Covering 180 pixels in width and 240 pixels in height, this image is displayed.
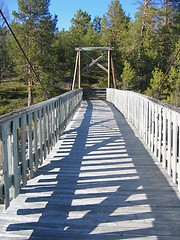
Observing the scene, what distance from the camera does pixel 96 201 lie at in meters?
2.78

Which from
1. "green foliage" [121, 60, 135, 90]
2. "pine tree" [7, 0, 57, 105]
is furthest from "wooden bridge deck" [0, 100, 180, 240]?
"green foliage" [121, 60, 135, 90]

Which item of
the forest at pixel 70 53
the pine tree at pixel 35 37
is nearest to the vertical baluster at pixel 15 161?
the forest at pixel 70 53

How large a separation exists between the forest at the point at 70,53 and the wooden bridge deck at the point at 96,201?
16643 millimetres

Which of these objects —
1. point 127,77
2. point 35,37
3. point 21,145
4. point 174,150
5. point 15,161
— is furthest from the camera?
point 127,77

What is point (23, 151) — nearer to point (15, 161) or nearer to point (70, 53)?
point (15, 161)

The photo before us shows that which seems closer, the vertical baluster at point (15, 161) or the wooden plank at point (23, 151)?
the vertical baluster at point (15, 161)

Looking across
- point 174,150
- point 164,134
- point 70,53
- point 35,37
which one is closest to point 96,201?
point 174,150

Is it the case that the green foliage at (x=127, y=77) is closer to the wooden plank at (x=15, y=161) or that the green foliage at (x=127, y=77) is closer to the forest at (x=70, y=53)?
the forest at (x=70, y=53)

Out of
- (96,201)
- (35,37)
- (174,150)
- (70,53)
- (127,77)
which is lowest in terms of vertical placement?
(96,201)

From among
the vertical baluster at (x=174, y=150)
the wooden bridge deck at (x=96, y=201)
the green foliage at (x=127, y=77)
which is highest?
the green foliage at (x=127, y=77)

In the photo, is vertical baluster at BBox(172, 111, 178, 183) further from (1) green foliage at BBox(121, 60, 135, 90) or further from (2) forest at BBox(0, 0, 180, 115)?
(1) green foliage at BBox(121, 60, 135, 90)

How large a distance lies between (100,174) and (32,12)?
22.7 metres

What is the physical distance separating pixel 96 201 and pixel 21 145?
82cm

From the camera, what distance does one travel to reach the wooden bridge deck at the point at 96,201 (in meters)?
2.25
